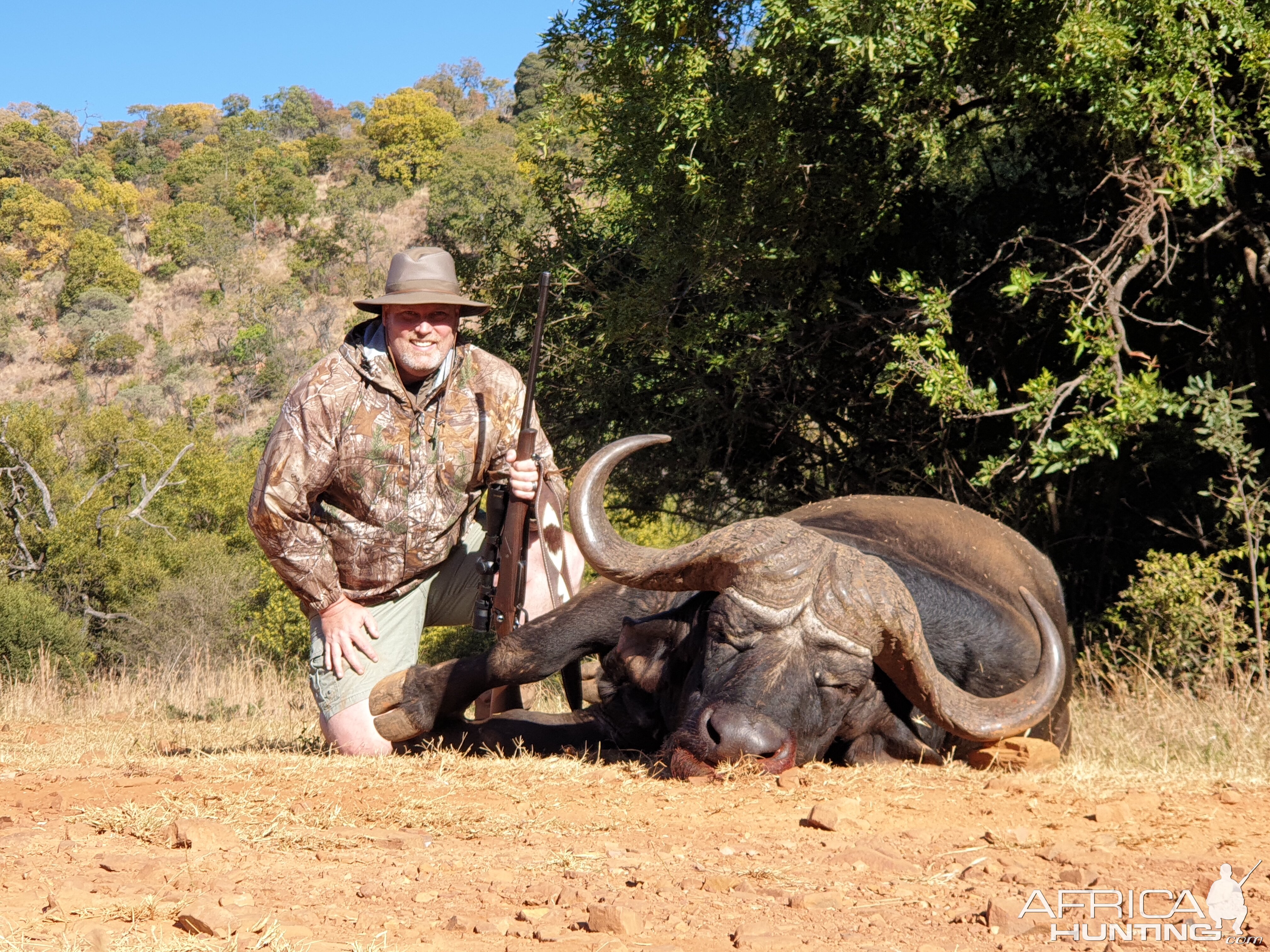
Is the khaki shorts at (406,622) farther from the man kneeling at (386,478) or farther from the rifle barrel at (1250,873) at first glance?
the rifle barrel at (1250,873)

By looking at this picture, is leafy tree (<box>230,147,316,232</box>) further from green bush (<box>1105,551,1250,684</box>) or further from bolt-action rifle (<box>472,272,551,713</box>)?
bolt-action rifle (<box>472,272,551,713</box>)

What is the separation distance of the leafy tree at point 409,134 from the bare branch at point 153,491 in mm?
48537

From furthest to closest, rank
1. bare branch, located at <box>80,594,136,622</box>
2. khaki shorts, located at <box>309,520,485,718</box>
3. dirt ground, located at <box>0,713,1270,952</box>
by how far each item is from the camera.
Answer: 1. bare branch, located at <box>80,594,136,622</box>
2. khaki shorts, located at <box>309,520,485,718</box>
3. dirt ground, located at <box>0,713,1270,952</box>

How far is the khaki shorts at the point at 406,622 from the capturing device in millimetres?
5875

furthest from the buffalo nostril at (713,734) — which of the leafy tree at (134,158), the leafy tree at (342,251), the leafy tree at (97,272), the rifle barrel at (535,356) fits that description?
the leafy tree at (134,158)

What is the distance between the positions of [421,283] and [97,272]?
57.1 m

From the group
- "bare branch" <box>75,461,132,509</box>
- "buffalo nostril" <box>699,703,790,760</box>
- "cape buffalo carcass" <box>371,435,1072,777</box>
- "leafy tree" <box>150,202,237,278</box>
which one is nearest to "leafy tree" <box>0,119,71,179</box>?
"leafy tree" <box>150,202,237,278</box>

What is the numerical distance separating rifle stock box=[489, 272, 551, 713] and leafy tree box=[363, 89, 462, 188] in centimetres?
6120

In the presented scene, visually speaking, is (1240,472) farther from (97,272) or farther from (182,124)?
(182,124)

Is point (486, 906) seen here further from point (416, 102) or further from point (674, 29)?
point (416, 102)

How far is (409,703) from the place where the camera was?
567 centimetres

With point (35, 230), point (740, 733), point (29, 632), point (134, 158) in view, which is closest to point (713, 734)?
point (740, 733)

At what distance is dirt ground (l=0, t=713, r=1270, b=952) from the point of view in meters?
2.72

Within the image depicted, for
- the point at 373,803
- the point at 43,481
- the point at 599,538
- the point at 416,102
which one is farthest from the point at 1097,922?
the point at 416,102
